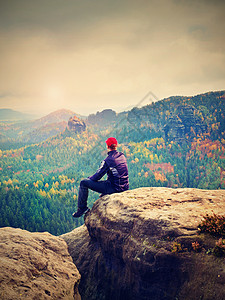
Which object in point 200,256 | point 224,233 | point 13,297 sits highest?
point 224,233

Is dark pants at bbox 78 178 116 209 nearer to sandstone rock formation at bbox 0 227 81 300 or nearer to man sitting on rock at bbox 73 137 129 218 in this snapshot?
man sitting on rock at bbox 73 137 129 218

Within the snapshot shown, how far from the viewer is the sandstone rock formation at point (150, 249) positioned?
6.76 metres

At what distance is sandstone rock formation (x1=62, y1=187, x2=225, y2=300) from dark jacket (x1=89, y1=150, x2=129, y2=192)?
736 millimetres

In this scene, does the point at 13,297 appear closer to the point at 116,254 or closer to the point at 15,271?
the point at 15,271

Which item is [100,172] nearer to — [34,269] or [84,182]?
[84,182]

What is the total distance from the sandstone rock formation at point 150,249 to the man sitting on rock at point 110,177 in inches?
21.3

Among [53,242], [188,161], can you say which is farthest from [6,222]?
[188,161]

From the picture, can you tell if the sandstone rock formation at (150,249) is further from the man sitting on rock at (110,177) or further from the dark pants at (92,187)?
the man sitting on rock at (110,177)

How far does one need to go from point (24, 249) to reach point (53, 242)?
2541mm

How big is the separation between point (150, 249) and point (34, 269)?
15.0ft

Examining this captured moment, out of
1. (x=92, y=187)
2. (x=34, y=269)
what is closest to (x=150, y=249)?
(x=92, y=187)

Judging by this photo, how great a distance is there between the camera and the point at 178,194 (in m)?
10.2

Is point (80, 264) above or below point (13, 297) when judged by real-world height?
below

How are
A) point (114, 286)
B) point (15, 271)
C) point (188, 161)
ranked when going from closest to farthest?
point (15, 271), point (114, 286), point (188, 161)
